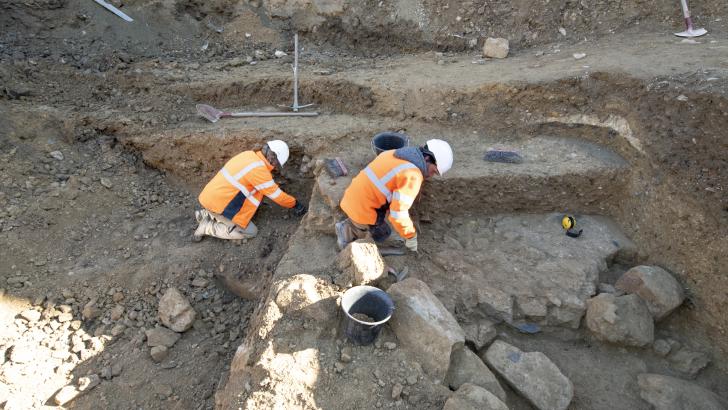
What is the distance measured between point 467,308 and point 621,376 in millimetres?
1385

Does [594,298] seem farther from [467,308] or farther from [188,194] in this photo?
[188,194]

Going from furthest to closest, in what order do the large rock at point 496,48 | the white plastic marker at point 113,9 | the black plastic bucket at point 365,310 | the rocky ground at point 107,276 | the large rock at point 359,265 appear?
1. the white plastic marker at point 113,9
2. the large rock at point 496,48
3. the rocky ground at point 107,276
4. the large rock at point 359,265
5. the black plastic bucket at point 365,310

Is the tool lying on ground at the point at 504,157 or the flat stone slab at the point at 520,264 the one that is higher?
the tool lying on ground at the point at 504,157

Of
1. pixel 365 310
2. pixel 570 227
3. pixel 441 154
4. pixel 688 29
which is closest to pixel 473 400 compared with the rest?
pixel 365 310

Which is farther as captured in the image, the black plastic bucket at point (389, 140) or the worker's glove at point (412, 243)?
the black plastic bucket at point (389, 140)

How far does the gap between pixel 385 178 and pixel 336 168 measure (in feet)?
3.75

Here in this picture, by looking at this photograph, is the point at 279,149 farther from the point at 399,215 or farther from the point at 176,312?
the point at 176,312

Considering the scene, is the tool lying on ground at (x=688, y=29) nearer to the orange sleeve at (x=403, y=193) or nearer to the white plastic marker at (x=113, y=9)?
the orange sleeve at (x=403, y=193)

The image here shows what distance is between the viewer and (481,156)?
5.20 meters

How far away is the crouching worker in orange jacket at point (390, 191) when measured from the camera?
12.7ft

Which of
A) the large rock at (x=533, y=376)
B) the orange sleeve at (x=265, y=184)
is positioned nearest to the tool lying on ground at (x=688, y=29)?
the large rock at (x=533, y=376)

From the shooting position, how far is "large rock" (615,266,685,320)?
400 cm

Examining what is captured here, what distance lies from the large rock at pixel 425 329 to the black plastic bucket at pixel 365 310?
0.39 feet

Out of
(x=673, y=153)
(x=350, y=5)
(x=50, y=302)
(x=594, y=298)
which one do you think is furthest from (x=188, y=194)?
(x=673, y=153)
